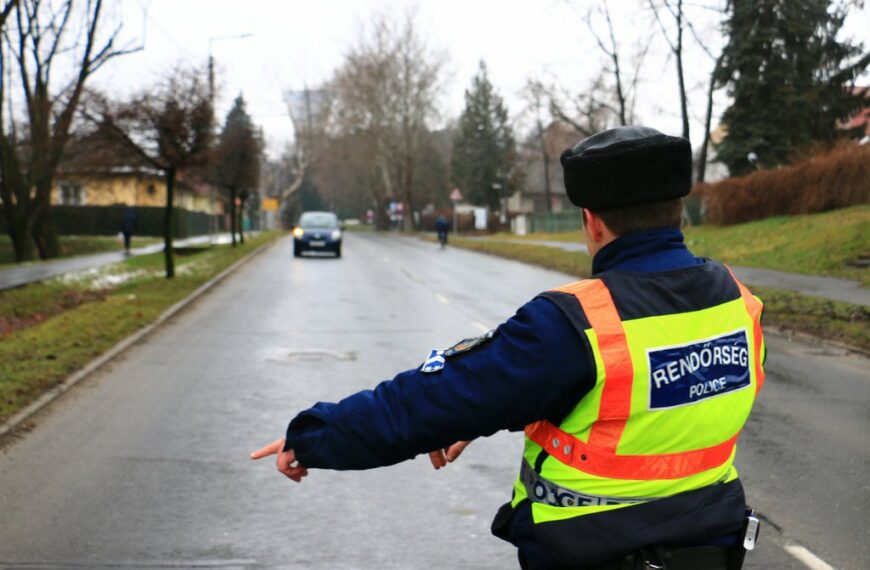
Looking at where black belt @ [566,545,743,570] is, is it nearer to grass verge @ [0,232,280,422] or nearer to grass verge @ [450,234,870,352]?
grass verge @ [0,232,280,422]

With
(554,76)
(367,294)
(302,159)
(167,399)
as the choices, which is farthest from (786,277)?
(302,159)

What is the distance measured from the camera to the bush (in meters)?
24.6

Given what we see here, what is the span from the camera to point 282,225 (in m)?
95.4

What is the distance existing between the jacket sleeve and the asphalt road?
8.84 ft

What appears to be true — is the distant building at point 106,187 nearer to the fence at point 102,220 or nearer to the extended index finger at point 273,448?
the fence at point 102,220

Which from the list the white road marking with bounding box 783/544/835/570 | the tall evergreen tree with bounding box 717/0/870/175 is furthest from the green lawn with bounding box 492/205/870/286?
the white road marking with bounding box 783/544/835/570

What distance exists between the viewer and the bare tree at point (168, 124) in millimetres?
20656

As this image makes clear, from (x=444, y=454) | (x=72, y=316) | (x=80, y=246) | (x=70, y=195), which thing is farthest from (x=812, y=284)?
(x=70, y=195)

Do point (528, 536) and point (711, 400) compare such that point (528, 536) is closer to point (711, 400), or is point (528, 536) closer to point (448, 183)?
point (711, 400)

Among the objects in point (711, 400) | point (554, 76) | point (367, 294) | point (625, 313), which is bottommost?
point (367, 294)

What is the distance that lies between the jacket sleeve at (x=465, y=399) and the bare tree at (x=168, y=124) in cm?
1996

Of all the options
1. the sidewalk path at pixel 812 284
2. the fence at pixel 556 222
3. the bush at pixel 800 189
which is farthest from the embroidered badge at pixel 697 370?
the fence at pixel 556 222

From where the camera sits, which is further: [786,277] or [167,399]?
[786,277]

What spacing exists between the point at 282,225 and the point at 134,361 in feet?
281
